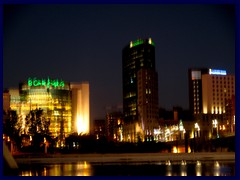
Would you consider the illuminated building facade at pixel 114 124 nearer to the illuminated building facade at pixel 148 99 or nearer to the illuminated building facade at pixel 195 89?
the illuminated building facade at pixel 148 99

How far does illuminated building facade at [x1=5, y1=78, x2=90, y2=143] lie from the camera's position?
41844 millimetres

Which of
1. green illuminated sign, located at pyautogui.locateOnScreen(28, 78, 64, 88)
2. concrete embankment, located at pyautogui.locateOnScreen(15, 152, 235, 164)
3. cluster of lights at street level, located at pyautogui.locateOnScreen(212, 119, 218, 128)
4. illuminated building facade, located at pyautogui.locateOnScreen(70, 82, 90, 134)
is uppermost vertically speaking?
green illuminated sign, located at pyautogui.locateOnScreen(28, 78, 64, 88)

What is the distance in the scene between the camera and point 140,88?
49.7 m

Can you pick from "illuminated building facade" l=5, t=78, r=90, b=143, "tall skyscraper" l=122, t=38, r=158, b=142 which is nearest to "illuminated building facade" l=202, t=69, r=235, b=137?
"tall skyscraper" l=122, t=38, r=158, b=142

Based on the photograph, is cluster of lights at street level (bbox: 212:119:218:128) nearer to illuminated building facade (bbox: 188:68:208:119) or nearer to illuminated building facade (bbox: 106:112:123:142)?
illuminated building facade (bbox: 106:112:123:142)

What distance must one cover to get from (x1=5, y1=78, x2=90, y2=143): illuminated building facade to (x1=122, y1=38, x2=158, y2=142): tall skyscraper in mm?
4731

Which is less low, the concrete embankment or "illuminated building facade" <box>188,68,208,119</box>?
"illuminated building facade" <box>188,68,208,119</box>

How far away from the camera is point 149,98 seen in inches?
1941

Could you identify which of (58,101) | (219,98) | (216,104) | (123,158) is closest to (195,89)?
(216,104)

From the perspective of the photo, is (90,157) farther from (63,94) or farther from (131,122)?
(131,122)

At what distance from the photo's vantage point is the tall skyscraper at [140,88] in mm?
48125

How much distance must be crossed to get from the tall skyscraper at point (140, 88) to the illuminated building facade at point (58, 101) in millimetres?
4731

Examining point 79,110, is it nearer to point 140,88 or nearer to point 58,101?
point 58,101

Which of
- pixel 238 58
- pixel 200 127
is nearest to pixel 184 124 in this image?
pixel 200 127
